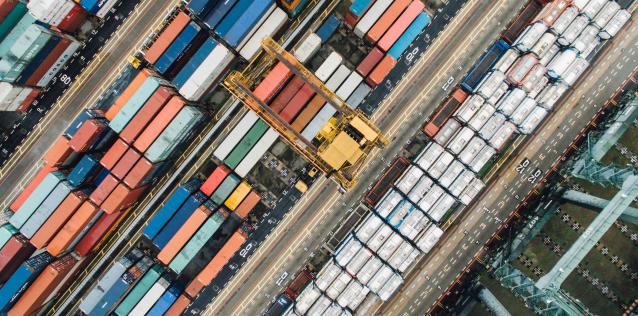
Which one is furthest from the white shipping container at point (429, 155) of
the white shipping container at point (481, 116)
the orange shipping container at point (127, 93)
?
the orange shipping container at point (127, 93)

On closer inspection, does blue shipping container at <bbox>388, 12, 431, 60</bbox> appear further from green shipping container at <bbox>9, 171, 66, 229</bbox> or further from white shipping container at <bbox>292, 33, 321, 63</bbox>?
green shipping container at <bbox>9, 171, 66, 229</bbox>

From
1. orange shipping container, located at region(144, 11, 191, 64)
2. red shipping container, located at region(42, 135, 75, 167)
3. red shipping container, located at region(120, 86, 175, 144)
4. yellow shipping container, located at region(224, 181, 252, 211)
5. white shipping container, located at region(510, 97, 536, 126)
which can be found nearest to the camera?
red shipping container, located at region(120, 86, 175, 144)

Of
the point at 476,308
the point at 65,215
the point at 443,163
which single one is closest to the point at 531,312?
the point at 476,308

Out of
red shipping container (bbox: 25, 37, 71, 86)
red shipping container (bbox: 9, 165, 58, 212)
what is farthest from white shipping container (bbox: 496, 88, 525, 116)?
red shipping container (bbox: 9, 165, 58, 212)

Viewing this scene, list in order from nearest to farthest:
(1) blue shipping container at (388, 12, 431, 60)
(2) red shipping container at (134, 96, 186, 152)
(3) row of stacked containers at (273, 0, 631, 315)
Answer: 1. (2) red shipping container at (134, 96, 186, 152)
2. (3) row of stacked containers at (273, 0, 631, 315)
3. (1) blue shipping container at (388, 12, 431, 60)

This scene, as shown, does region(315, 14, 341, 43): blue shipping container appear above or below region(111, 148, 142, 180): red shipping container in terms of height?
above

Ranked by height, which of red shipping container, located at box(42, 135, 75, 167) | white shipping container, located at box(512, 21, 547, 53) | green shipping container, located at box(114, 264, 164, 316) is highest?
white shipping container, located at box(512, 21, 547, 53)

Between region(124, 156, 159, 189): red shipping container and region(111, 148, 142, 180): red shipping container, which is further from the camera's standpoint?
region(111, 148, 142, 180): red shipping container

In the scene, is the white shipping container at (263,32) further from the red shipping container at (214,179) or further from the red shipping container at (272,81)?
the red shipping container at (214,179)
